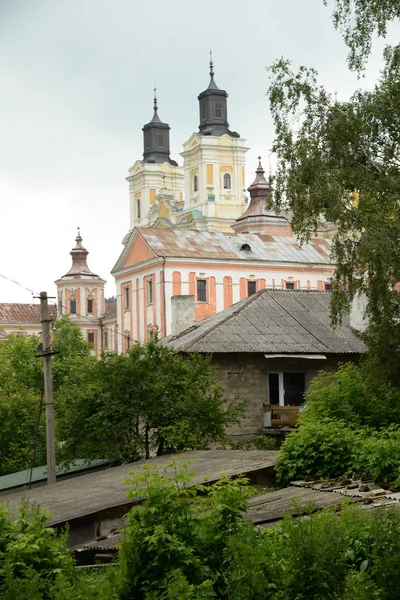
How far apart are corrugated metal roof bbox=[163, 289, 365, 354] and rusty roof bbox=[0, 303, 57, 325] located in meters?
70.4

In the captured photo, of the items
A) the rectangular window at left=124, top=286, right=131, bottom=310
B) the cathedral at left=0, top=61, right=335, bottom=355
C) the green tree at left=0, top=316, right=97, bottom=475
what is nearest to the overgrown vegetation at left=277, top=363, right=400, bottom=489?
the green tree at left=0, top=316, right=97, bottom=475

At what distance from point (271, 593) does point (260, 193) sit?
8241 cm

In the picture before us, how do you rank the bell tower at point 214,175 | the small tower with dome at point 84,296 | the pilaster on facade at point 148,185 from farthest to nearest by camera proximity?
the pilaster on facade at point 148,185 → the small tower with dome at point 84,296 → the bell tower at point 214,175

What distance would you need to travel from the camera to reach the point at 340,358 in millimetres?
34094

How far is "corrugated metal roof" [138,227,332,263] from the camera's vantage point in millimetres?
69438

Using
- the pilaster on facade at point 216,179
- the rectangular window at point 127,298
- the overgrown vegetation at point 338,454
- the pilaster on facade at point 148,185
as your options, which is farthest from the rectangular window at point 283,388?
the pilaster on facade at point 148,185

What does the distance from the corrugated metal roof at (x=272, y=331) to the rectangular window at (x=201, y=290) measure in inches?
1251

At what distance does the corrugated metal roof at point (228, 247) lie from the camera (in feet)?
228

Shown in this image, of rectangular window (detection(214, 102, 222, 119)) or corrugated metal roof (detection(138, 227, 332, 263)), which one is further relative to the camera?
rectangular window (detection(214, 102, 222, 119))

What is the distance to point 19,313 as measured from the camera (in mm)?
107875

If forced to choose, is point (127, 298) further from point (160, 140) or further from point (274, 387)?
point (160, 140)

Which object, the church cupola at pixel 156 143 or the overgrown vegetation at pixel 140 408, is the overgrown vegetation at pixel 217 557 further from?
the church cupola at pixel 156 143

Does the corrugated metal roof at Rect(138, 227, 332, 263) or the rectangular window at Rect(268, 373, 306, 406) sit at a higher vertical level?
the corrugated metal roof at Rect(138, 227, 332, 263)

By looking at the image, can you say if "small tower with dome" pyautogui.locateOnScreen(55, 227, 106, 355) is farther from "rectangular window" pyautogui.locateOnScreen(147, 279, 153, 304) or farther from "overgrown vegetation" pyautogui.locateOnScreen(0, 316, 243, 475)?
"overgrown vegetation" pyautogui.locateOnScreen(0, 316, 243, 475)
